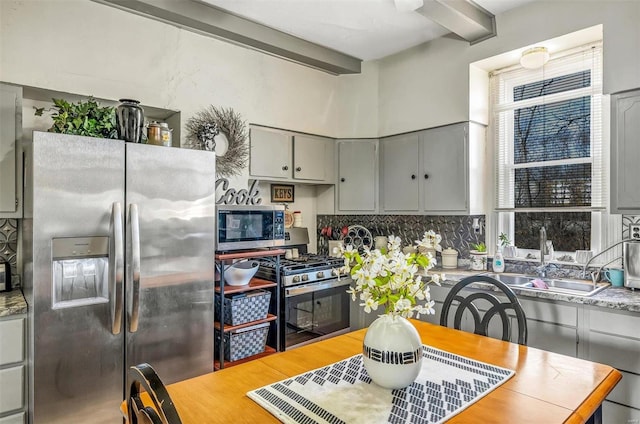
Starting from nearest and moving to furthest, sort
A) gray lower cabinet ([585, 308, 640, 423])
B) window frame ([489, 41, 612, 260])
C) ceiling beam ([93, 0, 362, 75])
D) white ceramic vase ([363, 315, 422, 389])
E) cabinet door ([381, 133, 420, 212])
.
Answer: white ceramic vase ([363, 315, 422, 389]), gray lower cabinet ([585, 308, 640, 423]), ceiling beam ([93, 0, 362, 75]), window frame ([489, 41, 612, 260]), cabinet door ([381, 133, 420, 212])

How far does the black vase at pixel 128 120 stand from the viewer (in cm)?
229

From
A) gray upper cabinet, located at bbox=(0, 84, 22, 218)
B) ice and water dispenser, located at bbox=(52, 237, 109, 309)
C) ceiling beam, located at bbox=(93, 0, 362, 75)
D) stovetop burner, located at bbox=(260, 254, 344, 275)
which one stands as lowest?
stovetop burner, located at bbox=(260, 254, 344, 275)

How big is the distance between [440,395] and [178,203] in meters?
1.87

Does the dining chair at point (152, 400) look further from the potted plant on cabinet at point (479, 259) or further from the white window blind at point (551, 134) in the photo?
the white window blind at point (551, 134)

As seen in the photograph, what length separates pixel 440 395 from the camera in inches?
50.2

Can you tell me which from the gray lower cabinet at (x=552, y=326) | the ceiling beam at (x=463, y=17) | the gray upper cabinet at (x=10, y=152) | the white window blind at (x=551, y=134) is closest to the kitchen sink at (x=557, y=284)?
the gray lower cabinet at (x=552, y=326)

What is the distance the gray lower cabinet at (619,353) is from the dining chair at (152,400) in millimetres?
2409

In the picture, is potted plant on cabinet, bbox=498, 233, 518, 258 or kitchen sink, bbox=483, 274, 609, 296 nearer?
kitchen sink, bbox=483, 274, 609, 296

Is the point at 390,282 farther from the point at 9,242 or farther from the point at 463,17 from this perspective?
the point at 9,242

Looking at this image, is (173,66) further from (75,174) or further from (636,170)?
(636,170)

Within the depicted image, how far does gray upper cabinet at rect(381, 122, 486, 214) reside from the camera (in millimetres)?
3297

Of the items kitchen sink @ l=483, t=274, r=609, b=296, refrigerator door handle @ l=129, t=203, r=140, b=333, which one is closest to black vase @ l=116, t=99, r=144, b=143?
refrigerator door handle @ l=129, t=203, r=140, b=333

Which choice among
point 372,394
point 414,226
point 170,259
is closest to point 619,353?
point 372,394

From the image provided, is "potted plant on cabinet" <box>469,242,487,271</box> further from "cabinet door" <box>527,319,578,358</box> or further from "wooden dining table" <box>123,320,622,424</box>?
"wooden dining table" <box>123,320,622,424</box>
